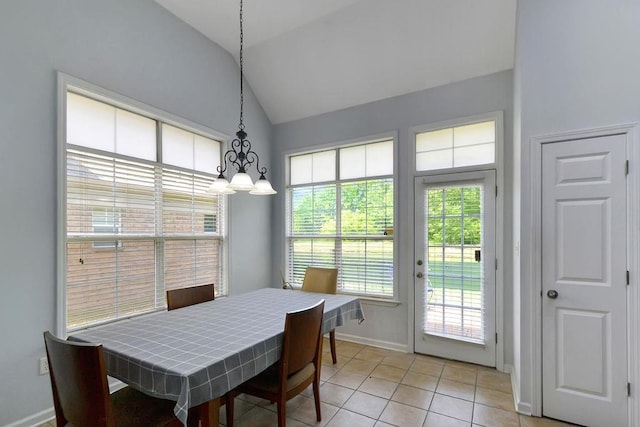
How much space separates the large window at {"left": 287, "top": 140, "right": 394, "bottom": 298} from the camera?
3662 mm

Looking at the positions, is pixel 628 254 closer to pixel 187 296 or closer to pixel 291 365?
pixel 291 365

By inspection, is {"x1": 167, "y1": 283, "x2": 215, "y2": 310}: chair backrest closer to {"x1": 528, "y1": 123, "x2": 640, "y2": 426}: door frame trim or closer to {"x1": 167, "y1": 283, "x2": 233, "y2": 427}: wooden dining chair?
{"x1": 167, "y1": 283, "x2": 233, "y2": 427}: wooden dining chair

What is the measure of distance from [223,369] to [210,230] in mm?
2405

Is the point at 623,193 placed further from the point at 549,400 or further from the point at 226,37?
the point at 226,37

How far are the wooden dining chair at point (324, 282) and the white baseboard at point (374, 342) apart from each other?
564 millimetres

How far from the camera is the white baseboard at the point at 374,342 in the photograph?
11.4 ft

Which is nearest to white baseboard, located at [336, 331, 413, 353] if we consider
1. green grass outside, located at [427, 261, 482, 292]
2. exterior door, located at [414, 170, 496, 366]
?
exterior door, located at [414, 170, 496, 366]

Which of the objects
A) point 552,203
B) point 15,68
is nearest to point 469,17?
point 552,203

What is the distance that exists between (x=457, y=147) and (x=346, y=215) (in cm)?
150

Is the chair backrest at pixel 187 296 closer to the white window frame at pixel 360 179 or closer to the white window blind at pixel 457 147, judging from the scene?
the white window frame at pixel 360 179

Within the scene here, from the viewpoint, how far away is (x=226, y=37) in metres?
3.49

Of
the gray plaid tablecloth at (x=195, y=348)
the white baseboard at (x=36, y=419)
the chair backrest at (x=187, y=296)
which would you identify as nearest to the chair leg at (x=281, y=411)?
the gray plaid tablecloth at (x=195, y=348)

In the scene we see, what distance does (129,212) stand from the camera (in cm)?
282

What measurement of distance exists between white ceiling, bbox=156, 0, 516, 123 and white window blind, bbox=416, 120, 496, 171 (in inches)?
21.5
